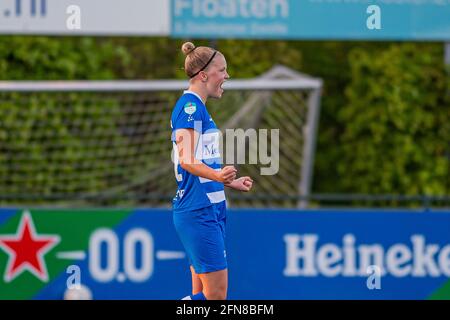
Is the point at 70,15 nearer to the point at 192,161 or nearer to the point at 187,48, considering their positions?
the point at 187,48

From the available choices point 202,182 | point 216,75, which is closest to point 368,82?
point 216,75

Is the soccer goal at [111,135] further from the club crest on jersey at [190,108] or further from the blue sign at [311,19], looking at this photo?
the club crest on jersey at [190,108]

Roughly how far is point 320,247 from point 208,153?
2870 millimetres

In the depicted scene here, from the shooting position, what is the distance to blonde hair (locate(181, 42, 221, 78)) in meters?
5.77

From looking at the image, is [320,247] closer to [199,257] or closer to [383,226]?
[383,226]

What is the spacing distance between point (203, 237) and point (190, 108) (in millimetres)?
734

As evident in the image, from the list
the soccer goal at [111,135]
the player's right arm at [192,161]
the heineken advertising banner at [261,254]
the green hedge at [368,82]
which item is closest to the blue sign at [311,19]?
the soccer goal at [111,135]

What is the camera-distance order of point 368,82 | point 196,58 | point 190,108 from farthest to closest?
1. point 368,82
2. point 196,58
3. point 190,108

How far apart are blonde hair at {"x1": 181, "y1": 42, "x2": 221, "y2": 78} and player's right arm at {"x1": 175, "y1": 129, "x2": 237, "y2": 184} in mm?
398

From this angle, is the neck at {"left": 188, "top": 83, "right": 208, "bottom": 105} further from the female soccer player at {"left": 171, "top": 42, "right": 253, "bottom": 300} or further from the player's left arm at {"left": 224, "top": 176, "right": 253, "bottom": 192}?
the player's left arm at {"left": 224, "top": 176, "right": 253, "bottom": 192}

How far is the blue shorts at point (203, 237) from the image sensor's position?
18.7 ft

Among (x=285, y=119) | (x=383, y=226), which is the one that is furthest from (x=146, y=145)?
(x=383, y=226)

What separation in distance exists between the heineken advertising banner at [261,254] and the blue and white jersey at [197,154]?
2.58 m

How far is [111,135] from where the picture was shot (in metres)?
10.6
